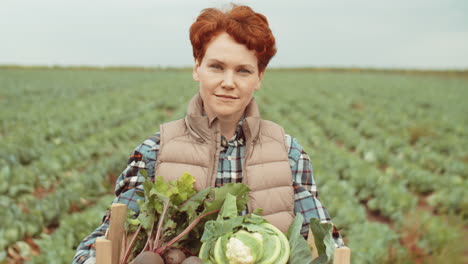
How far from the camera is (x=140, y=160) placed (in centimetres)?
186

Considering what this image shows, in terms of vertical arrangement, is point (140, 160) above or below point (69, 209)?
above

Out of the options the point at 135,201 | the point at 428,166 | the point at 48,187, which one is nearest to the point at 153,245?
the point at 135,201

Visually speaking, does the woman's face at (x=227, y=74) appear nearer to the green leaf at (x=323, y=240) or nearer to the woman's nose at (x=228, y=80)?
the woman's nose at (x=228, y=80)

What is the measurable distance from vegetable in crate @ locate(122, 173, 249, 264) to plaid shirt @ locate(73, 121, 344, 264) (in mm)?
268

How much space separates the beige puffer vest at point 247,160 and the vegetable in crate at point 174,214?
7.4 inches

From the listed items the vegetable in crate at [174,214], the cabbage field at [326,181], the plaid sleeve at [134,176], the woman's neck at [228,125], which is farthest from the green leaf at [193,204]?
the cabbage field at [326,181]

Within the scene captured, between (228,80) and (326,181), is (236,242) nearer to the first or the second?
(228,80)

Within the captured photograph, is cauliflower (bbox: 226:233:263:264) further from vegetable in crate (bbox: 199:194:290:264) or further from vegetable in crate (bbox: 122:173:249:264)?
vegetable in crate (bbox: 122:173:249:264)

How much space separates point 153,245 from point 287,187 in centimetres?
69

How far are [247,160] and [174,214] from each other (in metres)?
0.45

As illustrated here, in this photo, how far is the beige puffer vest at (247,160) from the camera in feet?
5.83

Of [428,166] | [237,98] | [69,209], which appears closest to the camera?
[237,98]

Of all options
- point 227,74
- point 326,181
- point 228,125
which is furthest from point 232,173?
point 326,181

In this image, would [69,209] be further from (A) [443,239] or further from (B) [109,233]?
(A) [443,239]
